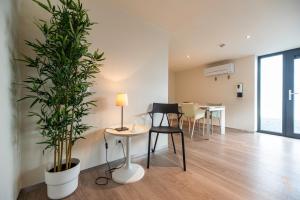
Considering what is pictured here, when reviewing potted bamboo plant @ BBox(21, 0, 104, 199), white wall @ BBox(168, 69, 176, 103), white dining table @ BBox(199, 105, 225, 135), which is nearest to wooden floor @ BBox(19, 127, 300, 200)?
potted bamboo plant @ BBox(21, 0, 104, 199)

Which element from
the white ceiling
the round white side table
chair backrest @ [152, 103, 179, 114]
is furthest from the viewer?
chair backrest @ [152, 103, 179, 114]

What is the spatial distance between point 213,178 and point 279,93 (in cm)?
349

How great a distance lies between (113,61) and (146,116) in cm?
106

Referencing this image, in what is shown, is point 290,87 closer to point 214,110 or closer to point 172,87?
point 214,110

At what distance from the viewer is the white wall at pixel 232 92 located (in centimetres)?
439

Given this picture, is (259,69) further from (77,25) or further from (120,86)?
(77,25)

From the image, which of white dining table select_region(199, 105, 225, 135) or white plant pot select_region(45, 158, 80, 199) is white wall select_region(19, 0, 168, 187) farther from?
white dining table select_region(199, 105, 225, 135)

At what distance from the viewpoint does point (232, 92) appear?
479cm

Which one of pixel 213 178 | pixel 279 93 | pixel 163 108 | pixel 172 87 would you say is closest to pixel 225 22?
pixel 163 108

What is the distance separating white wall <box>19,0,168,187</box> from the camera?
1693 mm

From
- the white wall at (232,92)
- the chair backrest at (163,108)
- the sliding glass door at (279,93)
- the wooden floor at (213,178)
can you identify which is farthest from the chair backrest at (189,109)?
the sliding glass door at (279,93)

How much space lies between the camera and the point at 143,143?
2.69 meters

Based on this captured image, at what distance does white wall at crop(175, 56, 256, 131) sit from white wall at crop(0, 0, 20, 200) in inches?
197

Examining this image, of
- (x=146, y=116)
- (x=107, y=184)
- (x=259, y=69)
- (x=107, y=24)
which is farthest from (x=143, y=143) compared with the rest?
(x=259, y=69)
